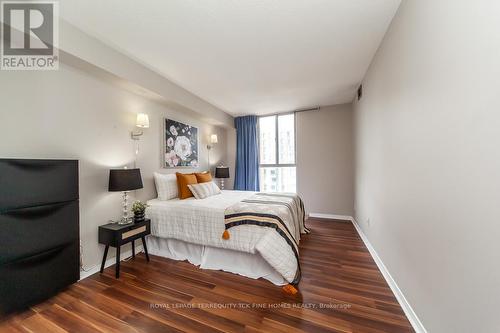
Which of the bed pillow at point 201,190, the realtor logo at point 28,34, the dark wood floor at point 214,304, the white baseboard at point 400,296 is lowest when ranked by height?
the dark wood floor at point 214,304

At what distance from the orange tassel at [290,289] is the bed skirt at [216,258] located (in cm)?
10

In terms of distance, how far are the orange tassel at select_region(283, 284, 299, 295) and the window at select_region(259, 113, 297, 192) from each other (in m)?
3.14

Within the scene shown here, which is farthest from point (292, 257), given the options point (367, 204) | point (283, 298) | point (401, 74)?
point (401, 74)

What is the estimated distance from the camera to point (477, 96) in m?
0.87

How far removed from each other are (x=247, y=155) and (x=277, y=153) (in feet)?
2.64

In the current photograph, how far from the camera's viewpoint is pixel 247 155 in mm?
5090

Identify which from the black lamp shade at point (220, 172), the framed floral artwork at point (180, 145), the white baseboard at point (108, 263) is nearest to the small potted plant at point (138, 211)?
the white baseboard at point (108, 263)

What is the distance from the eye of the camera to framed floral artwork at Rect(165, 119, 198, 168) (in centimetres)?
336

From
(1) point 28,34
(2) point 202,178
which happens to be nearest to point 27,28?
(1) point 28,34

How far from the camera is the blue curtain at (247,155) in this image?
16.5 ft

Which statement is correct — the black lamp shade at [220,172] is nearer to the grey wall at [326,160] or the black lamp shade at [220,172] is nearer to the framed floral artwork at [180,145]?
the framed floral artwork at [180,145]

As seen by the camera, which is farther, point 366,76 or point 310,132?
point 310,132

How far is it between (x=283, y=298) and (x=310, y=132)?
3700 millimetres

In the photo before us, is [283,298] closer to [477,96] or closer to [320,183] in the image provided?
[477,96]
